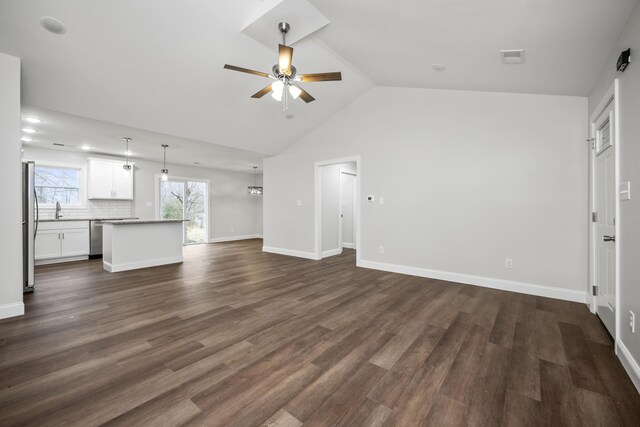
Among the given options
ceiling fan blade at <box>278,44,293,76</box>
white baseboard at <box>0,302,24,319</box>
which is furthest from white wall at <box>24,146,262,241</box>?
ceiling fan blade at <box>278,44,293,76</box>

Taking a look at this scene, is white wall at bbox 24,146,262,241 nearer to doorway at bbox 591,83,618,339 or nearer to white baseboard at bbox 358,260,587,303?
white baseboard at bbox 358,260,587,303

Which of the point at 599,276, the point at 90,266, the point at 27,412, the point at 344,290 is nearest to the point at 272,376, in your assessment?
the point at 27,412

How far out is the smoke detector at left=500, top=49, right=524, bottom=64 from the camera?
2.67m

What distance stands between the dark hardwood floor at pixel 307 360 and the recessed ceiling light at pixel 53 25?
114 inches

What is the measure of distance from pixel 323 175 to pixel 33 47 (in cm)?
462

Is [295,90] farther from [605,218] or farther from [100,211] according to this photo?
[100,211]

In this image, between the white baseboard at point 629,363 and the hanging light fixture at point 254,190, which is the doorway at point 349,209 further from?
the white baseboard at point 629,363

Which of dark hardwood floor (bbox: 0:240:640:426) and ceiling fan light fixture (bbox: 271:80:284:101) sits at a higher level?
ceiling fan light fixture (bbox: 271:80:284:101)

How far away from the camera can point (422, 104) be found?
452 cm

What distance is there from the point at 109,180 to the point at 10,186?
4551mm

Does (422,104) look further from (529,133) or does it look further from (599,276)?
(599,276)

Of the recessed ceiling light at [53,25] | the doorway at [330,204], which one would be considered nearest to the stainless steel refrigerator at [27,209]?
the recessed ceiling light at [53,25]

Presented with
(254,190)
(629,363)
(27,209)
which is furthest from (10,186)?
(254,190)

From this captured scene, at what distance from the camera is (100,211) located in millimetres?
6926
